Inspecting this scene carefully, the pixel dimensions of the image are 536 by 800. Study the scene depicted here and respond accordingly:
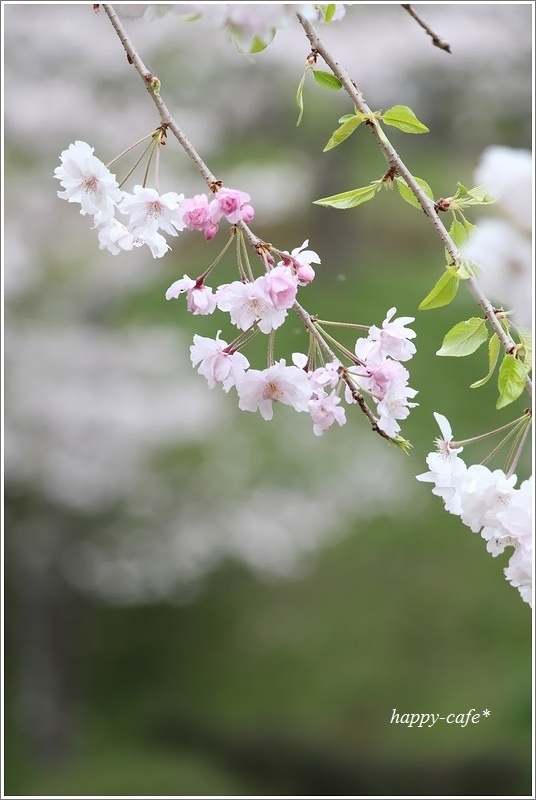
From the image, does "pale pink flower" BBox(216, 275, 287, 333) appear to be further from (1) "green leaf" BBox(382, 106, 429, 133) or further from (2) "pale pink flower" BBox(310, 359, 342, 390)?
(1) "green leaf" BBox(382, 106, 429, 133)

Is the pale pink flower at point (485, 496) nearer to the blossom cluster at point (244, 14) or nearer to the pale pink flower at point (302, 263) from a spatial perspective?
the pale pink flower at point (302, 263)

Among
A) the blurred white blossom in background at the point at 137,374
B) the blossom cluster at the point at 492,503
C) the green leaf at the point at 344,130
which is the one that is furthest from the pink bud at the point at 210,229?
the blurred white blossom in background at the point at 137,374

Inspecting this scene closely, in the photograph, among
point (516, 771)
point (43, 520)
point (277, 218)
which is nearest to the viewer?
point (516, 771)

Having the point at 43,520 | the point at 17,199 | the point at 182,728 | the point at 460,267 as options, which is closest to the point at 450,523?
the point at 182,728

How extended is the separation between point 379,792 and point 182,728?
71 cm

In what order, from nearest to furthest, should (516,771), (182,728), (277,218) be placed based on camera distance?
1. (516,771)
2. (182,728)
3. (277,218)

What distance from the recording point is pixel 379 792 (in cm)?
282

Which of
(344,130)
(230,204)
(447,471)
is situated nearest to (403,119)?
(344,130)

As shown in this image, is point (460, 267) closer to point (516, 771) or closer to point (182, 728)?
point (516, 771)

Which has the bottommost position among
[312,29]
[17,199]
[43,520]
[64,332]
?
[312,29]

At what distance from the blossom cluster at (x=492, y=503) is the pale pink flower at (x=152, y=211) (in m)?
0.25

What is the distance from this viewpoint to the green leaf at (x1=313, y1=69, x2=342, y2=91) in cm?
66

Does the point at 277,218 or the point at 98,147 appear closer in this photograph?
the point at 98,147

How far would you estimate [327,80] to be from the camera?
2.17ft
